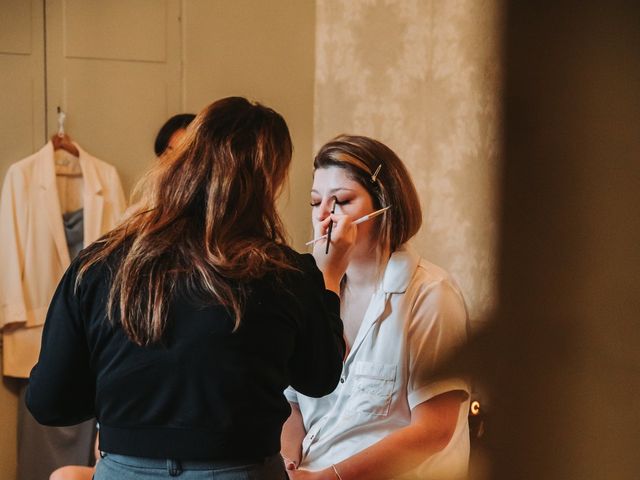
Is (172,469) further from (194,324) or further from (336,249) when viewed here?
(336,249)

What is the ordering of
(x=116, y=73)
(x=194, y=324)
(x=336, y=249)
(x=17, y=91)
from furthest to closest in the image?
(x=116, y=73) → (x=17, y=91) → (x=336, y=249) → (x=194, y=324)

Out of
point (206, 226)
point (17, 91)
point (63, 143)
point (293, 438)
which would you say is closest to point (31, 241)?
point (63, 143)

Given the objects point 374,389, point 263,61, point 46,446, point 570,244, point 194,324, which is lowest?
point 46,446

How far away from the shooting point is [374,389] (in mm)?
1471

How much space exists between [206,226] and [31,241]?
1.81m

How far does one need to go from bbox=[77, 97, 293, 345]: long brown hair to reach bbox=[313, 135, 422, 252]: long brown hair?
300mm

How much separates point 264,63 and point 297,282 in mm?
1993

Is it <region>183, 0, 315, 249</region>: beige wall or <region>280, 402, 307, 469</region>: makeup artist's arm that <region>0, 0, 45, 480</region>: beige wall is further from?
<region>280, 402, 307, 469</region>: makeup artist's arm

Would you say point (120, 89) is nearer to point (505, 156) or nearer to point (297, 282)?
point (297, 282)

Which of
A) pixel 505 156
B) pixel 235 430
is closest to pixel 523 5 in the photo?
pixel 505 156

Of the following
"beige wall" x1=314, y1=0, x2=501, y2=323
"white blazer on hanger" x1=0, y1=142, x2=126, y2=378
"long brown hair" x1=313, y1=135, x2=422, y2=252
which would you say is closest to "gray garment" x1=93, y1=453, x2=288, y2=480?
"long brown hair" x1=313, y1=135, x2=422, y2=252

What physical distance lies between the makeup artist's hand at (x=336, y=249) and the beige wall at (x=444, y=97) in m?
1.27

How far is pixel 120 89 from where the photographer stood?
2.88m

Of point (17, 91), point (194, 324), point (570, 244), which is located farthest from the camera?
point (17, 91)
